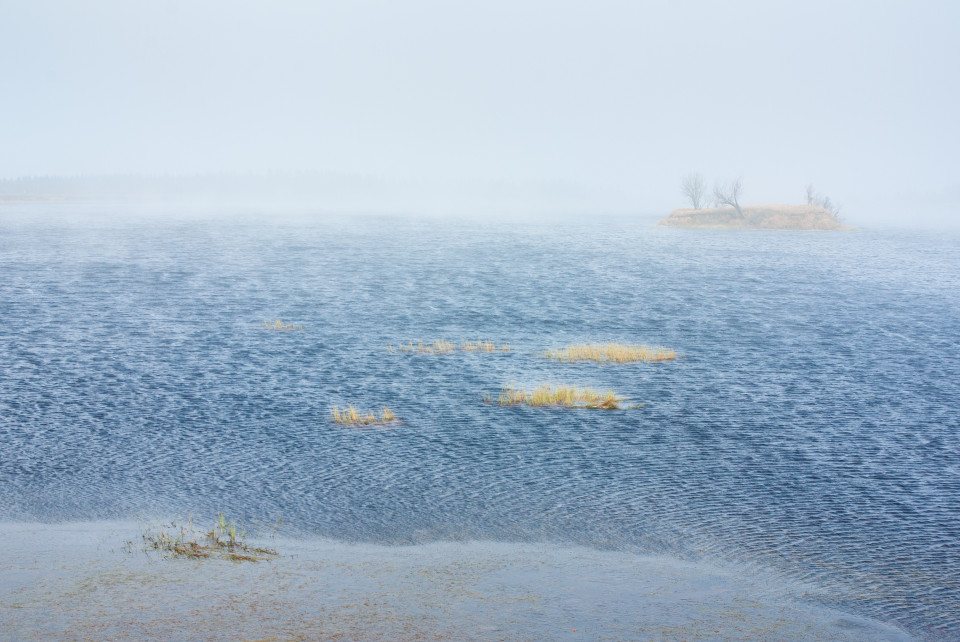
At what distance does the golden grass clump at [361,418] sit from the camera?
31.5 meters

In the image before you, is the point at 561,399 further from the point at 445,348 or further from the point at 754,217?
the point at 754,217

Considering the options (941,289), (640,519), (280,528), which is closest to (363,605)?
(280,528)

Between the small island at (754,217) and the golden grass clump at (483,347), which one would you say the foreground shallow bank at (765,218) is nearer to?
the small island at (754,217)

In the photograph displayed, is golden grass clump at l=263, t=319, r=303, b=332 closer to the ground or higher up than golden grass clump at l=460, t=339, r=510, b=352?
closer to the ground

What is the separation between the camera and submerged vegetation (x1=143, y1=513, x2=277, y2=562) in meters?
19.8

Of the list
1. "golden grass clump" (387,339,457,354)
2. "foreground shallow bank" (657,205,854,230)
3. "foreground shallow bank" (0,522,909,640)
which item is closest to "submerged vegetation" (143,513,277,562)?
"foreground shallow bank" (0,522,909,640)

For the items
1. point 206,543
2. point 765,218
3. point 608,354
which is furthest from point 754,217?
point 206,543

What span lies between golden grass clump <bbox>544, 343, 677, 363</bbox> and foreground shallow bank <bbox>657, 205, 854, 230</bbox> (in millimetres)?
135066

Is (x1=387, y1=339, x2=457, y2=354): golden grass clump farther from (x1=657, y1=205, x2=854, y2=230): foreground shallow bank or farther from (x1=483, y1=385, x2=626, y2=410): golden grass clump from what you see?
(x1=657, y1=205, x2=854, y2=230): foreground shallow bank

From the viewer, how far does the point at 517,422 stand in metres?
31.9

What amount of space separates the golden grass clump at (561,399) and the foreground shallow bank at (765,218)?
14528cm

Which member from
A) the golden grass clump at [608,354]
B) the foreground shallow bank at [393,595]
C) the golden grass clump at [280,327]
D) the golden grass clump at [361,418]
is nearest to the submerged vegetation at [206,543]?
the foreground shallow bank at [393,595]

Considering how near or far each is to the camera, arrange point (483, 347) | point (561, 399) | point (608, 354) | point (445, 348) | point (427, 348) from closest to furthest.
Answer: point (561, 399) < point (608, 354) < point (445, 348) < point (427, 348) < point (483, 347)

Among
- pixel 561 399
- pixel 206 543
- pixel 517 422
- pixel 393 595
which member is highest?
pixel 561 399
